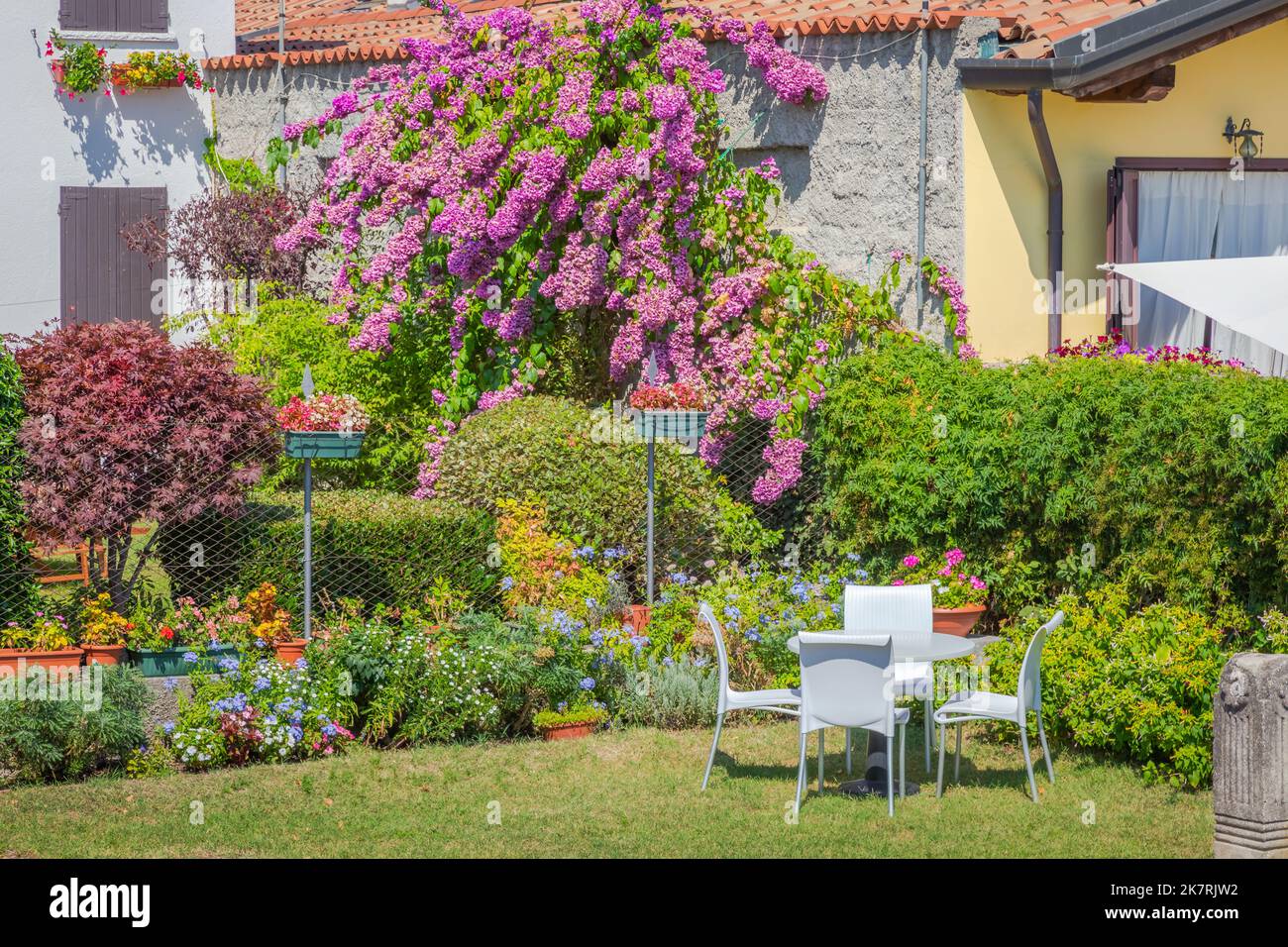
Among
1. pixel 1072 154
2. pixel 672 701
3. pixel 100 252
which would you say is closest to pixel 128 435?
pixel 672 701

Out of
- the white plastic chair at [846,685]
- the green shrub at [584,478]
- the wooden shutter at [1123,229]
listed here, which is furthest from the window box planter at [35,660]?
the wooden shutter at [1123,229]

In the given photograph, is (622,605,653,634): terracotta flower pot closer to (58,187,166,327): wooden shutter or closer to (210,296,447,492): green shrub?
(210,296,447,492): green shrub

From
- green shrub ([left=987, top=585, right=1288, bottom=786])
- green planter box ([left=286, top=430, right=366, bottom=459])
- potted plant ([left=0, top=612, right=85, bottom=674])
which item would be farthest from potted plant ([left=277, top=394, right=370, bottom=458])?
green shrub ([left=987, top=585, right=1288, bottom=786])

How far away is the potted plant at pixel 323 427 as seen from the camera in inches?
367

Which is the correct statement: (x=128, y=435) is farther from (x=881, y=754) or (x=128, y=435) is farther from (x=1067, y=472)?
(x=1067, y=472)

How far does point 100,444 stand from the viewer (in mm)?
9336

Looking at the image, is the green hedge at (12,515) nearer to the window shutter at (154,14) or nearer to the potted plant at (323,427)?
the potted plant at (323,427)

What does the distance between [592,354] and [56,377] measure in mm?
4381

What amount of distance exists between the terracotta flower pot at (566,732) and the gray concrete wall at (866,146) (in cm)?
428

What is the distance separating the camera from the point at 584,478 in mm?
10727

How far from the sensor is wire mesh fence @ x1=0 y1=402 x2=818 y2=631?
9.52 m

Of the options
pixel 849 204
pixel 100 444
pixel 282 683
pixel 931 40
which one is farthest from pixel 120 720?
pixel 931 40

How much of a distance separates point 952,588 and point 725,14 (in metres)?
5.41

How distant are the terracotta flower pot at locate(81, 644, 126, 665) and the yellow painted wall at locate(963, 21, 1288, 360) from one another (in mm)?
6258
